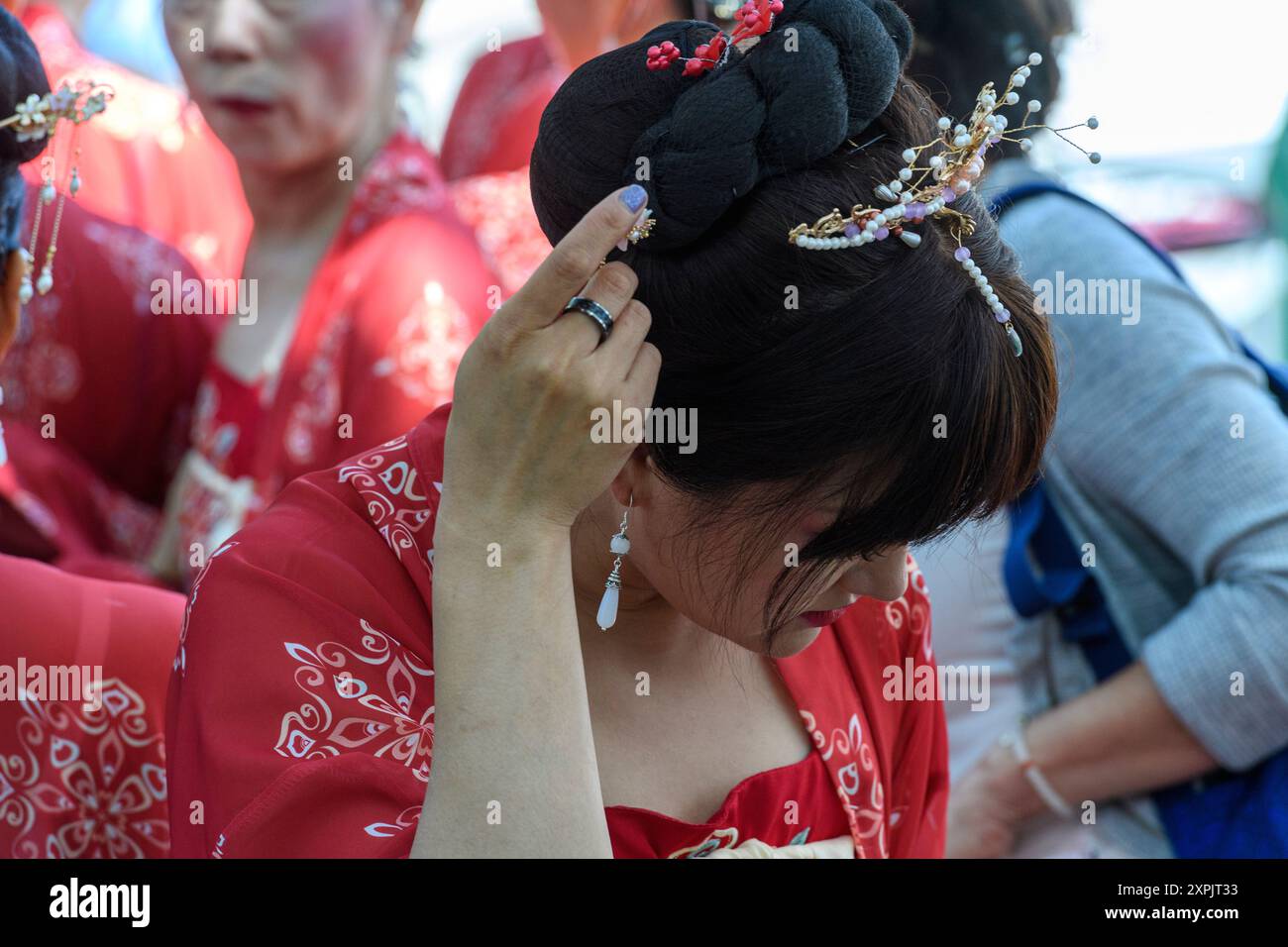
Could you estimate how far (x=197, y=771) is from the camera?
1.12m

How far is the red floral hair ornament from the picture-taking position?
1.12m

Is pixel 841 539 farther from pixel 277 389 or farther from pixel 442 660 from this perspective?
pixel 277 389

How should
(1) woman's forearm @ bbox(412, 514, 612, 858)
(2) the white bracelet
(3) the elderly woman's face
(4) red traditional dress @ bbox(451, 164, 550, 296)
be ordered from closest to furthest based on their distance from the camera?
1. (1) woman's forearm @ bbox(412, 514, 612, 858)
2. (2) the white bracelet
3. (3) the elderly woman's face
4. (4) red traditional dress @ bbox(451, 164, 550, 296)

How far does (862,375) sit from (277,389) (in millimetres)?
1256

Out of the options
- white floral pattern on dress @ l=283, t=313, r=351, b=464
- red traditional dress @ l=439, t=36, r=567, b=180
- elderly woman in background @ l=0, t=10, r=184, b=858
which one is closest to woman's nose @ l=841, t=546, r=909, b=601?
elderly woman in background @ l=0, t=10, r=184, b=858

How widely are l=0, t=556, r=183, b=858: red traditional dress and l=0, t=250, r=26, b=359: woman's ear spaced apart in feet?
0.74

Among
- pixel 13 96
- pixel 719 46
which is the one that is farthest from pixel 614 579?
pixel 13 96

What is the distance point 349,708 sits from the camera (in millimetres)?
1116

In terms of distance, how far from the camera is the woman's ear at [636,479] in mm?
1197

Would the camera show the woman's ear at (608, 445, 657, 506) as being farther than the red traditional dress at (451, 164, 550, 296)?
No

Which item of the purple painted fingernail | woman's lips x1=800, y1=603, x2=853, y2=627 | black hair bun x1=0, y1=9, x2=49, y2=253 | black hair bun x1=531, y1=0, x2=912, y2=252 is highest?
black hair bun x1=0, y1=9, x2=49, y2=253

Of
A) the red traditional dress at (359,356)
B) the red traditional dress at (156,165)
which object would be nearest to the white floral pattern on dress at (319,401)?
the red traditional dress at (359,356)

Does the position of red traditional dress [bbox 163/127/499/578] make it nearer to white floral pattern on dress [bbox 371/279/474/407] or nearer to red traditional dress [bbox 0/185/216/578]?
white floral pattern on dress [bbox 371/279/474/407]

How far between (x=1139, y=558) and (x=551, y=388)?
0.94m
